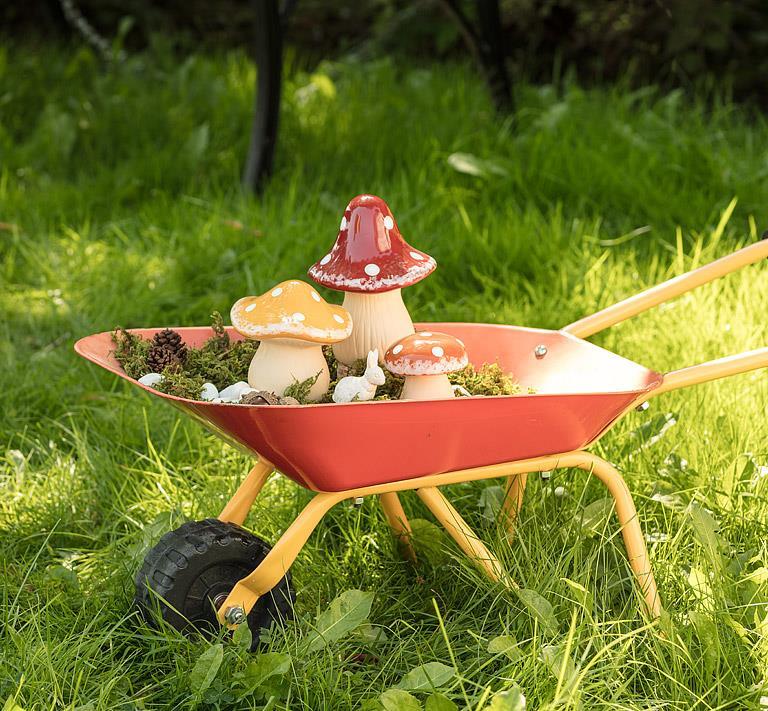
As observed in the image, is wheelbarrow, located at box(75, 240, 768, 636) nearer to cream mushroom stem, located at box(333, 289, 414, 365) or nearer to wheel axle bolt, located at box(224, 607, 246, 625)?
wheel axle bolt, located at box(224, 607, 246, 625)

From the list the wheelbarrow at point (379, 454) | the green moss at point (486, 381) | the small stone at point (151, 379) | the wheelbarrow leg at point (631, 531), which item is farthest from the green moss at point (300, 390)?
the wheelbarrow leg at point (631, 531)

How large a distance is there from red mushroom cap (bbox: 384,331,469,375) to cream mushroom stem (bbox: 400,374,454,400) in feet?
0.18

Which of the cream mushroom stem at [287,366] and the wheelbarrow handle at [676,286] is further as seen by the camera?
the wheelbarrow handle at [676,286]

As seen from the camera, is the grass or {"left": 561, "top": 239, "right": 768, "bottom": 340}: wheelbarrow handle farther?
{"left": 561, "top": 239, "right": 768, "bottom": 340}: wheelbarrow handle

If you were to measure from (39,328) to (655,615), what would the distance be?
6.80ft

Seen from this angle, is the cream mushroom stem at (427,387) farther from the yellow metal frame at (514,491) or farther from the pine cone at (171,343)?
the pine cone at (171,343)

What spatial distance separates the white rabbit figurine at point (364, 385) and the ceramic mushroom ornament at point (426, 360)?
2 centimetres

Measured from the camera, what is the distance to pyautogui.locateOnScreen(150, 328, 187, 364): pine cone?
1.79 meters

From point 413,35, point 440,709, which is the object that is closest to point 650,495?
point 440,709

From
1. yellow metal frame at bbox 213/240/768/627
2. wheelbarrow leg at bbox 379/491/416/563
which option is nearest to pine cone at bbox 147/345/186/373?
yellow metal frame at bbox 213/240/768/627

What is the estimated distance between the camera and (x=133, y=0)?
224 inches

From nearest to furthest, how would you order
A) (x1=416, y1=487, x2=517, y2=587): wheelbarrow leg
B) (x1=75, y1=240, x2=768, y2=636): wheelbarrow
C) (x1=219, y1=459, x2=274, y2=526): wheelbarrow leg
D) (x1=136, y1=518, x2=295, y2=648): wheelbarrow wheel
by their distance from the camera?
(x1=75, y1=240, x2=768, y2=636): wheelbarrow → (x1=136, y1=518, x2=295, y2=648): wheelbarrow wheel → (x1=416, y1=487, x2=517, y2=587): wheelbarrow leg → (x1=219, y1=459, x2=274, y2=526): wheelbarrow leg

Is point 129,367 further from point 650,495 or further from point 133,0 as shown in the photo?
point 133,0

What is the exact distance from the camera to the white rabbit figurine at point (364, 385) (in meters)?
1.64
